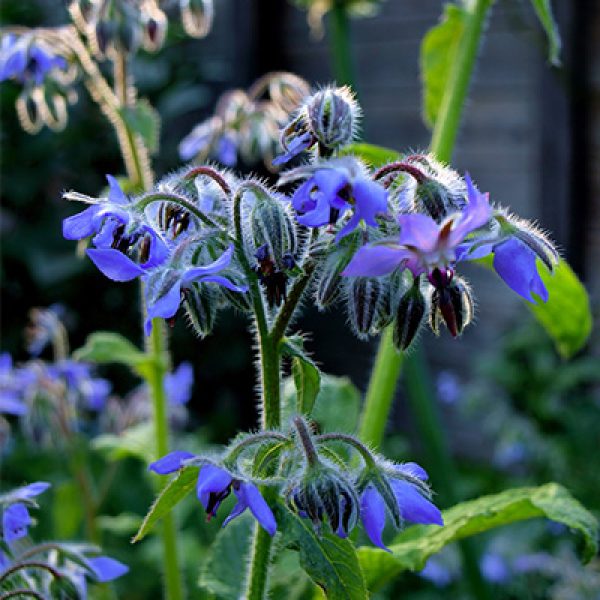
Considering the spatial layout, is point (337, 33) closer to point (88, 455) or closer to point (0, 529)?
point (0, 529)

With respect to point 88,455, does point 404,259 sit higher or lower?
higher

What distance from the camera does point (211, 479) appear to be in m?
0.64

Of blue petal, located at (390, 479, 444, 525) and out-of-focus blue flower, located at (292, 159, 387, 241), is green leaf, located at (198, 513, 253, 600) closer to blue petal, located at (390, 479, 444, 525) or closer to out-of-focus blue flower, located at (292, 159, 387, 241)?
blue petal, located at (390, 479, 444, 525)

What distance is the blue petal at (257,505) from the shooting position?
62cm

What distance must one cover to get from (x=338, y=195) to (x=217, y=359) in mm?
3376

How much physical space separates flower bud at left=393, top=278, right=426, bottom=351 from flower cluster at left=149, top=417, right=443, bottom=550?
3.4 inches

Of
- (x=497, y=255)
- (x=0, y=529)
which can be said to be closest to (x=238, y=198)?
(x=497, y=255)

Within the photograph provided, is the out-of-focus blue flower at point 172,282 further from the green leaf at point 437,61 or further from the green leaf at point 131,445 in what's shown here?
the green leaf at point 437,61

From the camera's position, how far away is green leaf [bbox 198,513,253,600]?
0.95m

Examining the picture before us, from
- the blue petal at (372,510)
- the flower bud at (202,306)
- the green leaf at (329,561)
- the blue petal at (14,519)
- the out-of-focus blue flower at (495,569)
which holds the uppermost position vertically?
the flower bud at (202,306)

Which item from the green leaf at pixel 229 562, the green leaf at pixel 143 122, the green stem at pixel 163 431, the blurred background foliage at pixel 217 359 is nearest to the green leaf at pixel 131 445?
the green stem at pixel 163 431

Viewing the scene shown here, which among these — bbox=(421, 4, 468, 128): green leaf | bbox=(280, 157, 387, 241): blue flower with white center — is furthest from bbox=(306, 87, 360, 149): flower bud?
bbox=(421, 4, 468, 128): green leaf

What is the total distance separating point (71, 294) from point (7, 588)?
309cm

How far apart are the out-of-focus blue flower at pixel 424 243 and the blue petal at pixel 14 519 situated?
1.30 feet
